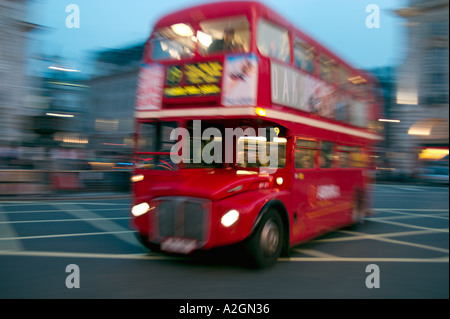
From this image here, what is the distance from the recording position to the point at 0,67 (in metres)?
25.6

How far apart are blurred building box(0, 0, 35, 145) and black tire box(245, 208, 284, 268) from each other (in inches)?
877

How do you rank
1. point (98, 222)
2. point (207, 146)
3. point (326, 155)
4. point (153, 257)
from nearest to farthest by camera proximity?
point (153, 257) < point (207, 146) < point (326, 155) < point (98, 222)

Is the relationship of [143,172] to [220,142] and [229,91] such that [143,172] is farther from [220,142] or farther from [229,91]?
[229,91]

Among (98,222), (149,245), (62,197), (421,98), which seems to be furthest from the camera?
(421,98)

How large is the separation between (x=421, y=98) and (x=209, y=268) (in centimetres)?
3323

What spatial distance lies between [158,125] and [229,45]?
156cm

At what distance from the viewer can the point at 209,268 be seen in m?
5.77

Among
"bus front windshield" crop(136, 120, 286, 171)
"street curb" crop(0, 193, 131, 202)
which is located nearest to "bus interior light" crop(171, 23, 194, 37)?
"bus front windshield" crop(136, 120, 286, 171)

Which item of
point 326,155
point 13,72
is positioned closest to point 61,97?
point 13,72

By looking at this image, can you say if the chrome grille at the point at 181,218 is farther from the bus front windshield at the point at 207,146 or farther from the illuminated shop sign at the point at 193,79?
the illuminated shop sign at the point at 193,79

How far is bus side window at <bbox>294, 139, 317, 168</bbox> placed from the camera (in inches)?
266

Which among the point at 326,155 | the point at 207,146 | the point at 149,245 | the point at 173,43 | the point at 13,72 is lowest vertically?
the point at 149,245

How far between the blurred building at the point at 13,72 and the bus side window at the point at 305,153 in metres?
21.6

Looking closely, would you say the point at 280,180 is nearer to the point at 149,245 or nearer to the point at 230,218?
the point at 230,218
